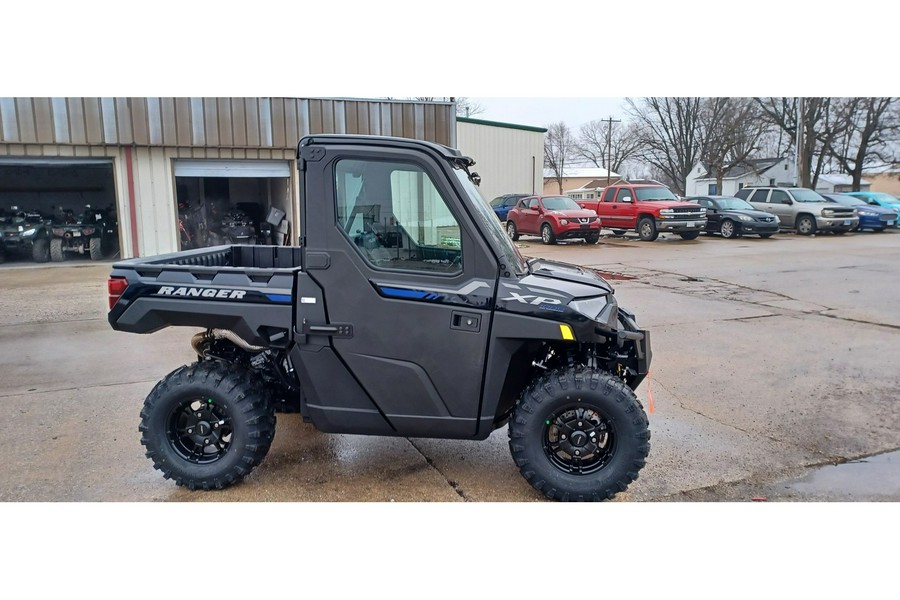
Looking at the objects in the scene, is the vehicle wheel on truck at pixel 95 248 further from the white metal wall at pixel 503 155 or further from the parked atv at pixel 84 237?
the white metal wall at pixel 503 155

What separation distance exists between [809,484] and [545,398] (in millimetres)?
1983

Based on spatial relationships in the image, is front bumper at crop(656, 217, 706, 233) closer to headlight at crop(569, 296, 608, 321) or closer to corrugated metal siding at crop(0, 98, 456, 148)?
corrugated metal siding at crop(0, 98, 456, 148)

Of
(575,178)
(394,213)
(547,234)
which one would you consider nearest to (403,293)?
(394,213)

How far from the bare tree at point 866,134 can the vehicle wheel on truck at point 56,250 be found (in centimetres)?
4429

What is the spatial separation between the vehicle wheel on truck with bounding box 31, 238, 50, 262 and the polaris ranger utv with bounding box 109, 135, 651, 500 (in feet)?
55.0

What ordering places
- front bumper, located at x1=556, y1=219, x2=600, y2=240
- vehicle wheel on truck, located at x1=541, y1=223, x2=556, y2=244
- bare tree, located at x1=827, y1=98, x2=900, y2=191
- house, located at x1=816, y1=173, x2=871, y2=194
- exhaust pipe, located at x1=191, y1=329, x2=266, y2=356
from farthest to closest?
house, located at x1=816, y1=173, x2=871, y2=194
bare tree, located at x1=827, y1=98, x2=900, y2=191
vehicle wheel on truck, located at x1=541, y1=223, x2=556, y2=244
front bumper, located at x1=556, y1=219, x2=600, y2=240
exhaust pipe, located at x1=191, y1=329, x2=266, y2=356

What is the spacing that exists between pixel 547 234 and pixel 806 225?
10.7m

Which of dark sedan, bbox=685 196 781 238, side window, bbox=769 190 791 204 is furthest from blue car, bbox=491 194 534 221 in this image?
side window, bbox=769 190 791 204

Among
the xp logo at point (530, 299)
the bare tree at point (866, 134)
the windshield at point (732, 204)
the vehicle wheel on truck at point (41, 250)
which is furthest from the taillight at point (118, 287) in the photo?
the bare tree at point (866, 134)

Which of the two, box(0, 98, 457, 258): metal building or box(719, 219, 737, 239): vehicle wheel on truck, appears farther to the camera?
box(719, 219, 737, 239): vehicle wheel on truck

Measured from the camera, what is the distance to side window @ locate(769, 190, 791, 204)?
2534cm

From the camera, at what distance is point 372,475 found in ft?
14.2

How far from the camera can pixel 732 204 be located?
24.3 m

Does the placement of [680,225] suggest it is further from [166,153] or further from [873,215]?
[166,153]
